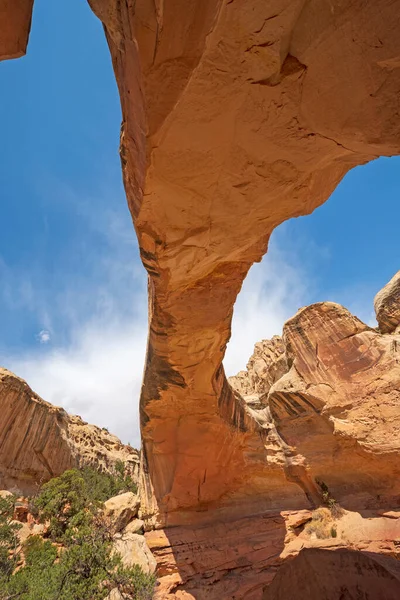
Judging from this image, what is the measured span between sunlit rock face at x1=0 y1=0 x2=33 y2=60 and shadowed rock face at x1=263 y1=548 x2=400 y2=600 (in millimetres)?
6443

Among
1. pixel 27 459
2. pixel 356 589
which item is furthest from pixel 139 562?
pixel 27 459

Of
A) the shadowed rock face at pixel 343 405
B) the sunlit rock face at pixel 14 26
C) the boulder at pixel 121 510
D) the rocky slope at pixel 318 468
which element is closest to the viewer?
the sunlit rock face at pixel 14 26

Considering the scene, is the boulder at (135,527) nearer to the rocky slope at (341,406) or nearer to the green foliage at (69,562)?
the green foliage at (69,562)

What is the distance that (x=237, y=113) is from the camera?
9.91 ft

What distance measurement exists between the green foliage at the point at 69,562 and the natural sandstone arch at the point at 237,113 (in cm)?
626

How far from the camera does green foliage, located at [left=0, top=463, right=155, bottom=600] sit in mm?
6509

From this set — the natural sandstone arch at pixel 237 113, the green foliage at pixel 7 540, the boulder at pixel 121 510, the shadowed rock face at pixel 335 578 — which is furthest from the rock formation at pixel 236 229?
the green foliage at pixel 7 540

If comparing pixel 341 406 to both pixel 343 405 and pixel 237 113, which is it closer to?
pixel 343 405

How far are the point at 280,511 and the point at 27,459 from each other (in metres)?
16.3

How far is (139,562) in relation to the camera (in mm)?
8500

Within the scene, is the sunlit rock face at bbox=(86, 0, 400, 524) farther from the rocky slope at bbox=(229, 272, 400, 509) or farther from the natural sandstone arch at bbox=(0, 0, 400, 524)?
the rocky slope at bbox=(229, 272, 400, 509)

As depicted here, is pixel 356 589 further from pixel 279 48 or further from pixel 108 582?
pixel 108 582

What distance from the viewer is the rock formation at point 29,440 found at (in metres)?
18.5

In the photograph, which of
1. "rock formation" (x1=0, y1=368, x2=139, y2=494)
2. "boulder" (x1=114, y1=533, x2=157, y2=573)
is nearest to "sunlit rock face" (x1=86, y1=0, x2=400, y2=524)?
"boulder" (x1=114, y1=533, x2=157, y2=573)
